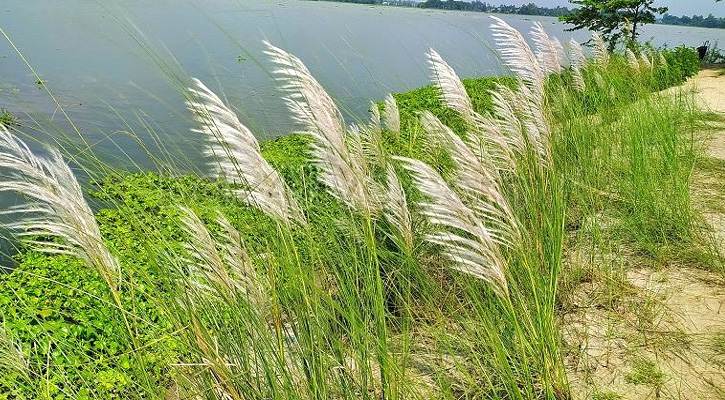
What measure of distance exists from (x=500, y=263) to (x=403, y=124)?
572 centimetres

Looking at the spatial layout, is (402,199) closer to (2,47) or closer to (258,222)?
(258,222)

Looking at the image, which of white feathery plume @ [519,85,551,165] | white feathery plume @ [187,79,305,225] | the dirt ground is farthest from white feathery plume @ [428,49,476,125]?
white feathery plume @ [187,79,305,225]

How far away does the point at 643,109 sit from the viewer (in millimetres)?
5469

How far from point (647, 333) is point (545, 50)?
268cm

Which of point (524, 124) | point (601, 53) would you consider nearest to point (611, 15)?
point (601, 53)

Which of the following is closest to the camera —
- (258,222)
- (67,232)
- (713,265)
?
(67,232)

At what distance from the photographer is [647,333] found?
297 cm

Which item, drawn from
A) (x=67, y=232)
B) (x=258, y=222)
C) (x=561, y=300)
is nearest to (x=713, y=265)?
(x=561, y=300)

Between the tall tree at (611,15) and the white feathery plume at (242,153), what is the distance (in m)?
21.0

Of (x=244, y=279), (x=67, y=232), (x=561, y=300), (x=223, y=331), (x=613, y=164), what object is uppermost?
(x=67, y=232)

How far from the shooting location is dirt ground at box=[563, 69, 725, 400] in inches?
101

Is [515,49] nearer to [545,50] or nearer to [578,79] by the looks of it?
[545,50]

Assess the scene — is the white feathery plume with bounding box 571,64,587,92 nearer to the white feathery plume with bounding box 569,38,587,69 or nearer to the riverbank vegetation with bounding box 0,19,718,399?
the white feathery plume with bounding box 569,38,587,69

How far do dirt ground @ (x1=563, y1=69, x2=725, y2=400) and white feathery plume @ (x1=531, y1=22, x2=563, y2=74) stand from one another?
70.6 inches
